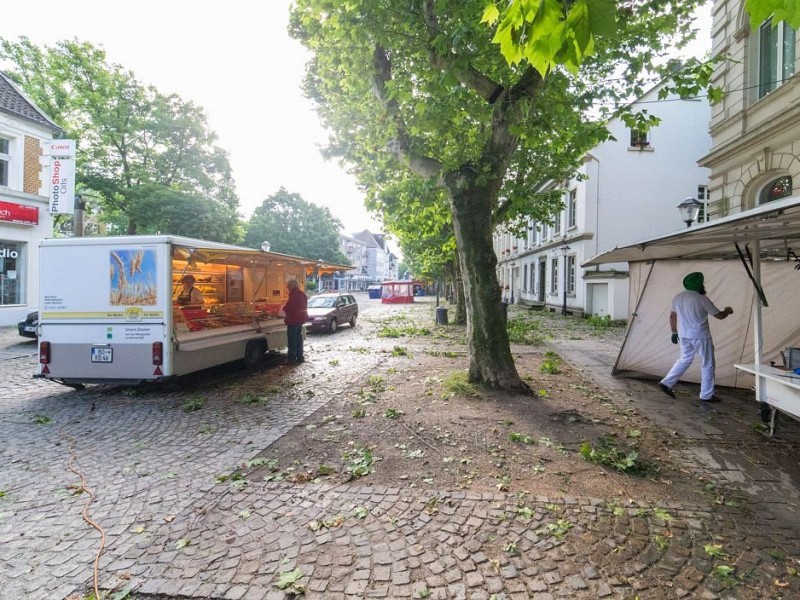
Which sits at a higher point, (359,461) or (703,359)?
(703,359)

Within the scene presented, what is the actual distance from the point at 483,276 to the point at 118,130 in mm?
27747

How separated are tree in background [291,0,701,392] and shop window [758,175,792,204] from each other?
4895mm

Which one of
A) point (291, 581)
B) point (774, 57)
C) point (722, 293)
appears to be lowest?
point (291, 581)

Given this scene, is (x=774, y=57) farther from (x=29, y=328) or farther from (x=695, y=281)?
(x=29, y=328)

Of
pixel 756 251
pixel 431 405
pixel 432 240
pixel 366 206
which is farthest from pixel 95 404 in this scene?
pixel 432 240

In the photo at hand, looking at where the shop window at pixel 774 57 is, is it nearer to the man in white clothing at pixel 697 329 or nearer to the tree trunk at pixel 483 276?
the man in white clothing at pixel 697 329

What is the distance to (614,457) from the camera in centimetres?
445

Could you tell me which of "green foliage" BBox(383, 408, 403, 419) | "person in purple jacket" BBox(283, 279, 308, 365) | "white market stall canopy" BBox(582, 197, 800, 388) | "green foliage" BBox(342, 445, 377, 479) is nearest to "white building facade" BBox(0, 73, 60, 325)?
"person in purple jacket" BBox(283, 279, 308, 365)

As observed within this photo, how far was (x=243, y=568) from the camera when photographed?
2.80m

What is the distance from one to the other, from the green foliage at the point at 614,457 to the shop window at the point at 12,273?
844 inches

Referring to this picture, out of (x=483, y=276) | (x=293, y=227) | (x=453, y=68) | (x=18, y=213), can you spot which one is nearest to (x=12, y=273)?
(x=18, y=213)

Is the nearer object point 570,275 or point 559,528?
point 559,528

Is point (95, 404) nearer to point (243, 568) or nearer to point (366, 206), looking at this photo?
point (243, 568)

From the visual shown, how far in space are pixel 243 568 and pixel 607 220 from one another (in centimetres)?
2318
